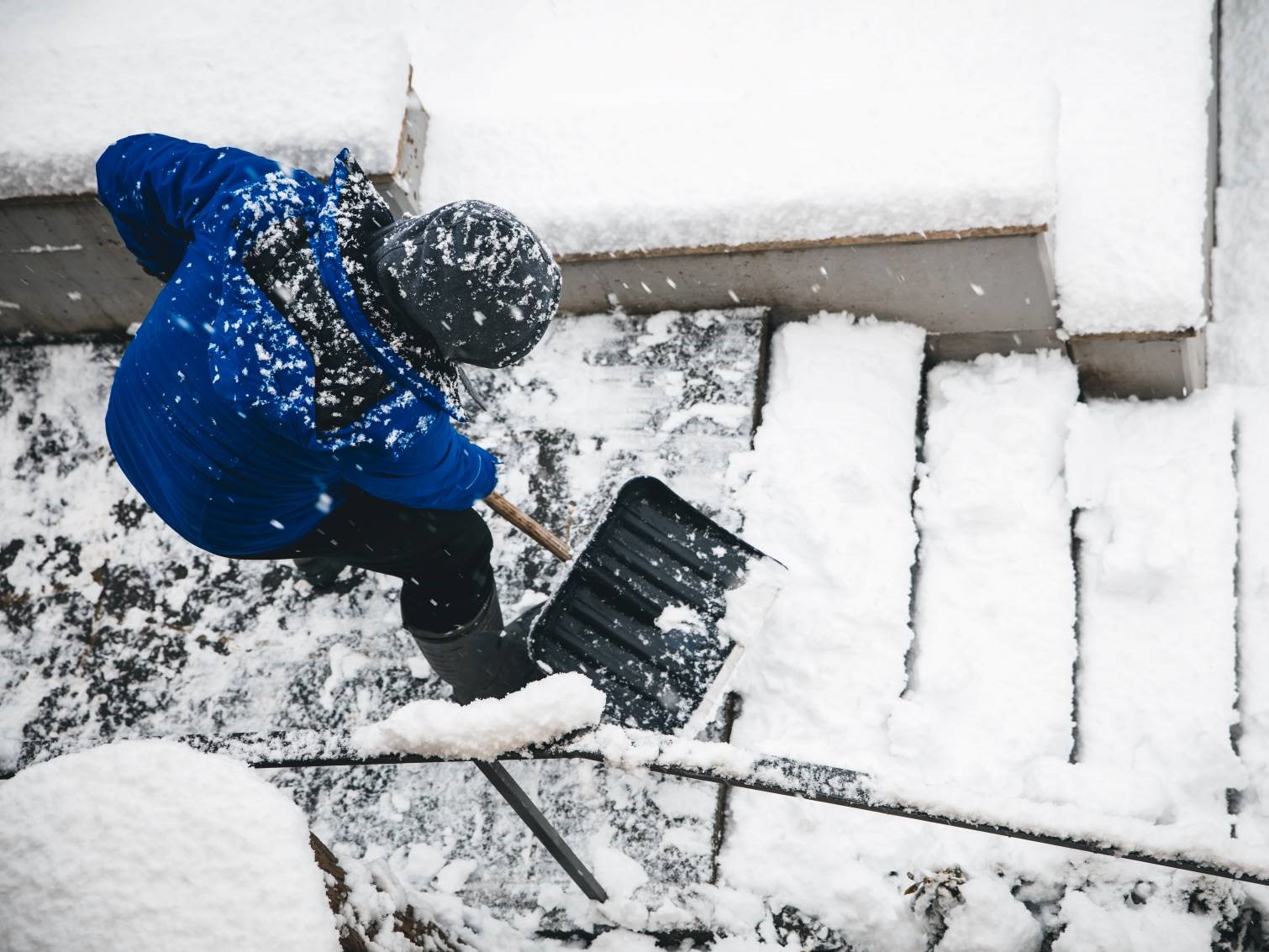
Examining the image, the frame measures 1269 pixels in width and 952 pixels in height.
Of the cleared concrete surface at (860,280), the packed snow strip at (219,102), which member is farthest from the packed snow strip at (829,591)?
the packed snow strip at (219,102)

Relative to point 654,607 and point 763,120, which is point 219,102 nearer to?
point 763,120

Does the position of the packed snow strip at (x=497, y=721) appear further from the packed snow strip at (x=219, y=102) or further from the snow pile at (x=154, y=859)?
the packed snow strip at (x=219, y=102)

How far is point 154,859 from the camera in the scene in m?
1.46

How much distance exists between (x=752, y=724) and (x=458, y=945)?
990 mm

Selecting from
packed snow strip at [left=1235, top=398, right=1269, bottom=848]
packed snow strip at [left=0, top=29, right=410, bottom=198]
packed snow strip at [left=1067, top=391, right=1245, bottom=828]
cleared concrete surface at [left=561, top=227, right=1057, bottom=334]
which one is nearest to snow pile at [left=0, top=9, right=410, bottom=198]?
packed snow strip at [left=0, top=29, right=410, bottom=198]

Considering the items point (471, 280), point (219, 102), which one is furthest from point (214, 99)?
point (471, 280)

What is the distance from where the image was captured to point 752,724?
269 centimetres

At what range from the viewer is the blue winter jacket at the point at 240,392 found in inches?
71.6

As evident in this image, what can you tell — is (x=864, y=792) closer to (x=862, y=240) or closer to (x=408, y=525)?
(x=408, y=525)

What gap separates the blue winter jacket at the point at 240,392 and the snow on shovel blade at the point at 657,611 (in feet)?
1.89

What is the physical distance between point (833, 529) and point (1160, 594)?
1.00 meters

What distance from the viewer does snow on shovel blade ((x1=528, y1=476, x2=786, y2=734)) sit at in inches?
102

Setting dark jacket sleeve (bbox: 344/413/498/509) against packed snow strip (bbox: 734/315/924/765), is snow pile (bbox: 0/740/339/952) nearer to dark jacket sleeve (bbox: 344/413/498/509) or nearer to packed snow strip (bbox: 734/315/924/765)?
dark jacket sleeve (bbox: 344/413/498/509)

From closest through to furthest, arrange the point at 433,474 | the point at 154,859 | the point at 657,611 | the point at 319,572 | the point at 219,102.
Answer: the point at 154,859
the point at 433,474
the point at 657,611
the point at 319,572
the point at 219,102
